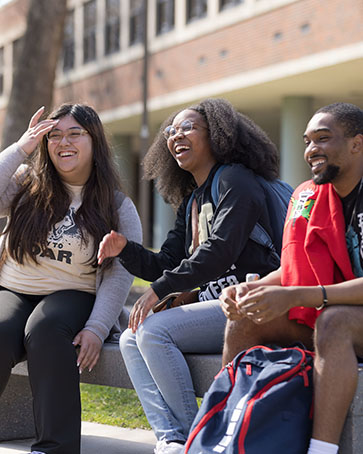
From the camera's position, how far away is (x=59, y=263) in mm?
4246

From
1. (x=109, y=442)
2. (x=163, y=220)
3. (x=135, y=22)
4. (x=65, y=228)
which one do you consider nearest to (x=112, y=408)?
(x=109, y=442)

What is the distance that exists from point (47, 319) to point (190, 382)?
770 mm

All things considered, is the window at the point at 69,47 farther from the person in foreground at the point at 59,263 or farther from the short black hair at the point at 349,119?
the short black hair at the point at 349,119

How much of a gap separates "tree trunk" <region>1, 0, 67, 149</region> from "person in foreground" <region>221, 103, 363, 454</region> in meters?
8.87

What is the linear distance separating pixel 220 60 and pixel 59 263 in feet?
54.3

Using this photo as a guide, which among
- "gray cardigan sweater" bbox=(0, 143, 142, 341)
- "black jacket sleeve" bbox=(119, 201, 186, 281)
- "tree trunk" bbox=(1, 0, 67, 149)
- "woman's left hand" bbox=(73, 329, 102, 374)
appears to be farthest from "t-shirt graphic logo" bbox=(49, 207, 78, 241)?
"tree trunk" bbox=(1, 0, 67, 149)

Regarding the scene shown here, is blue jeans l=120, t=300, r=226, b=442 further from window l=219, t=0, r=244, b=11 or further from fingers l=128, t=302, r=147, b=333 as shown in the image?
window l=219, t=0, r=244, b=11

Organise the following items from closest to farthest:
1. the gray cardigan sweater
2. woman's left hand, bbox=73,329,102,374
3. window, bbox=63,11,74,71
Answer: woman's left hand, bbox=73,329,102,374 < the gray cardigan sweater < window, bbox=63,11,74,71

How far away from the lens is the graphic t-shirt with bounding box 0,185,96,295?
425 cm

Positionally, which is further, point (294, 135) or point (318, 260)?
point (294, 135)

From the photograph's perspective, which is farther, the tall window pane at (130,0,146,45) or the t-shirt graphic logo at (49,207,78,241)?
the tall window pane at (130,0,146,45)

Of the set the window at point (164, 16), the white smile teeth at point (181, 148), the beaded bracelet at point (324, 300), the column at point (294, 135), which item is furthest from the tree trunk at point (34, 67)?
the window at point (164, 16)

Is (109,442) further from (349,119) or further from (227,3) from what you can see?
(227,3)

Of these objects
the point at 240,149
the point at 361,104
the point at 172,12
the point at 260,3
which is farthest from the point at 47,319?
the point at 172,12
